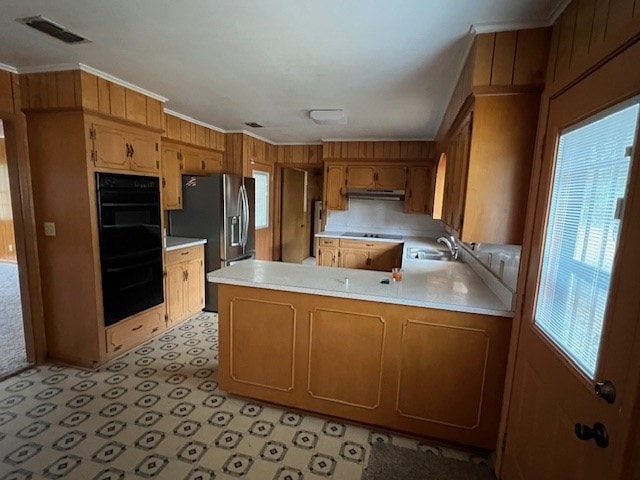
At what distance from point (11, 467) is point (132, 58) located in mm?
2495

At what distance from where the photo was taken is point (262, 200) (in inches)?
210

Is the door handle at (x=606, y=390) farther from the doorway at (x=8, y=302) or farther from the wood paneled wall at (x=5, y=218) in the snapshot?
the wood paneled wall at (x=5, y=218)

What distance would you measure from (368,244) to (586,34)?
381 cm

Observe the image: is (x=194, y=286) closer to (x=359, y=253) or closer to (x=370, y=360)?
(x=359, y=253)

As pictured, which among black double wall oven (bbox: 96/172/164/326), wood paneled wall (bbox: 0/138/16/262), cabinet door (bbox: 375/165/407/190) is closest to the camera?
black double wall oven (bbox: 96/172/164/326)

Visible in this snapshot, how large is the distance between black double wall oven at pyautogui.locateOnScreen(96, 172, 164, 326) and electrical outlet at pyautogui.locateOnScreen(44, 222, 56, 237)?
1.30 feet

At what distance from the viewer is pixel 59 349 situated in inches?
108

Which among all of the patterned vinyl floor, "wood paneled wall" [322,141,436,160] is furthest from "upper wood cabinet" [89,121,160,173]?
"wood paneled wall" [322,141,436,160]

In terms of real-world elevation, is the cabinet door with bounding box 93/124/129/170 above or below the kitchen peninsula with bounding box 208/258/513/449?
above

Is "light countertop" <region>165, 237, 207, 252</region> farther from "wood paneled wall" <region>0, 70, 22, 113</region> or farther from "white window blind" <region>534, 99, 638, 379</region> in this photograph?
"white window blind" <region>534, 99, 638, 379</region>

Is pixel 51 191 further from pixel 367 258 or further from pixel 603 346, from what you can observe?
pixel 367 258

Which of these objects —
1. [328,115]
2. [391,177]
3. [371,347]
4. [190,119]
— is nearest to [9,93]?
[190,119]

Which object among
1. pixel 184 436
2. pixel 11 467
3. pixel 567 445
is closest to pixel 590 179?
pixel 567 445

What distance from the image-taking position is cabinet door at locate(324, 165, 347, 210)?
5086 mm
